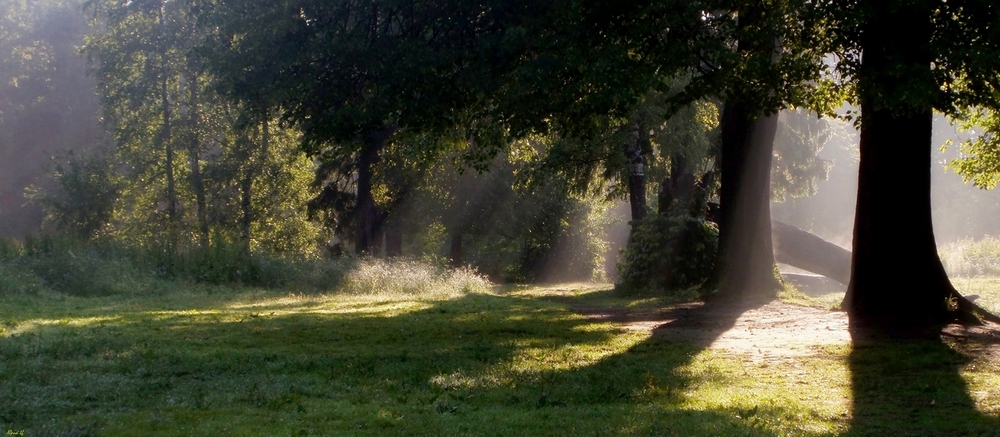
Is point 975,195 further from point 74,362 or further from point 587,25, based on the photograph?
point 74,362

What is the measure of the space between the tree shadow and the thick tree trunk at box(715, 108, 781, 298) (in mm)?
6598

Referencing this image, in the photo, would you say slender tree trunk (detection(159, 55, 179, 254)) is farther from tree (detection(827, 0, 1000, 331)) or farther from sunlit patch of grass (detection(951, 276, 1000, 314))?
tree (detection(827, 0, 1000, 331))

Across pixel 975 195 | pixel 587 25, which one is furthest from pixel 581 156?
pixel 975 195

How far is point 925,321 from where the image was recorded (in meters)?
12.4

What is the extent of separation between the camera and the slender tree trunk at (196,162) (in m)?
39.1

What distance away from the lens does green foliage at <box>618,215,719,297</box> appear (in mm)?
23656

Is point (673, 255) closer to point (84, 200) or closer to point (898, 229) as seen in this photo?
point (898, 229)

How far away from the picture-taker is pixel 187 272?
88.1 feet

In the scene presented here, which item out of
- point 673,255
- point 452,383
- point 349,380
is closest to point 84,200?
point 673,255

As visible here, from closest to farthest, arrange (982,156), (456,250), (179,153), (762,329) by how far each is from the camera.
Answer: (762,329)
(982,156)
(179,153)
(456,250)

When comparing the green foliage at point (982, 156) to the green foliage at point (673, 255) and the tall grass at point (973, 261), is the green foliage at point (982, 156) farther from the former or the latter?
the tall grass at point (973, 261)

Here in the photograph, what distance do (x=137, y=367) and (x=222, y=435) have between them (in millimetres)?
3639

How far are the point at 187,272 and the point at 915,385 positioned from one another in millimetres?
22477

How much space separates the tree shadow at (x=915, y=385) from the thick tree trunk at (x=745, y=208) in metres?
6.60
